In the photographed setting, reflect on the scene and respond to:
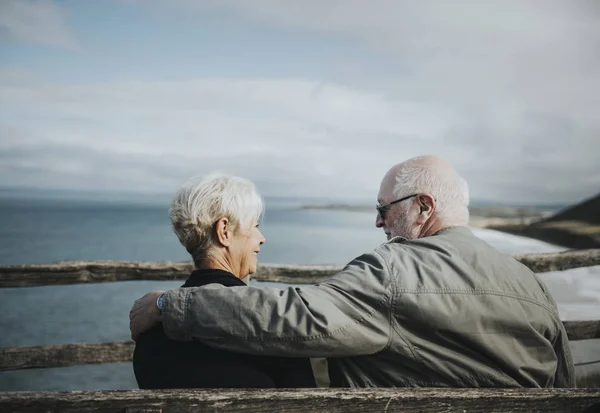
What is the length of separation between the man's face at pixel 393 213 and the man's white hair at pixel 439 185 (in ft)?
0.12

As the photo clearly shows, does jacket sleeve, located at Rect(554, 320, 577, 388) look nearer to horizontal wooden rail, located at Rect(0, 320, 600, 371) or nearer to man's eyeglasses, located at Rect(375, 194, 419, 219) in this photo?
man's eyeglasses, located at Rect(375, 194, 419, 219)

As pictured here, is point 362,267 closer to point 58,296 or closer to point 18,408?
point 18,408

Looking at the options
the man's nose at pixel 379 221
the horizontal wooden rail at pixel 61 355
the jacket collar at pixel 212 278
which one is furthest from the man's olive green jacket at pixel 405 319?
the horizontal wooden rail at pixel 61 355

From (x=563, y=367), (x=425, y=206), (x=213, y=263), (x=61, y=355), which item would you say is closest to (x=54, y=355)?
(x=61, y=355)

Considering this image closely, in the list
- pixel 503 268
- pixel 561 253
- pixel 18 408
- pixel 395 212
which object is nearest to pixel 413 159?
pixel 395 212

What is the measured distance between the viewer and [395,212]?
228cm

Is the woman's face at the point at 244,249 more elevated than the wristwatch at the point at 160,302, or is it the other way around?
the woman's face at the point at 244,249

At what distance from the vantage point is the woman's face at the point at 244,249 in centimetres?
191

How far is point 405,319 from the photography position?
1.53m

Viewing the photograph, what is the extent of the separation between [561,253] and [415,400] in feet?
12.8

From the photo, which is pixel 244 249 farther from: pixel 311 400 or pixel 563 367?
pixel 563 367

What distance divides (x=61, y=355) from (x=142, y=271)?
847 millimetres

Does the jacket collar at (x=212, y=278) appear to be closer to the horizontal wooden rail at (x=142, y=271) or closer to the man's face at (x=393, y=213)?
the man's face at (x=393, y=213)

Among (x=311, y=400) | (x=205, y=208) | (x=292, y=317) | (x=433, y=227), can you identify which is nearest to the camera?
(x=311, y=400)
